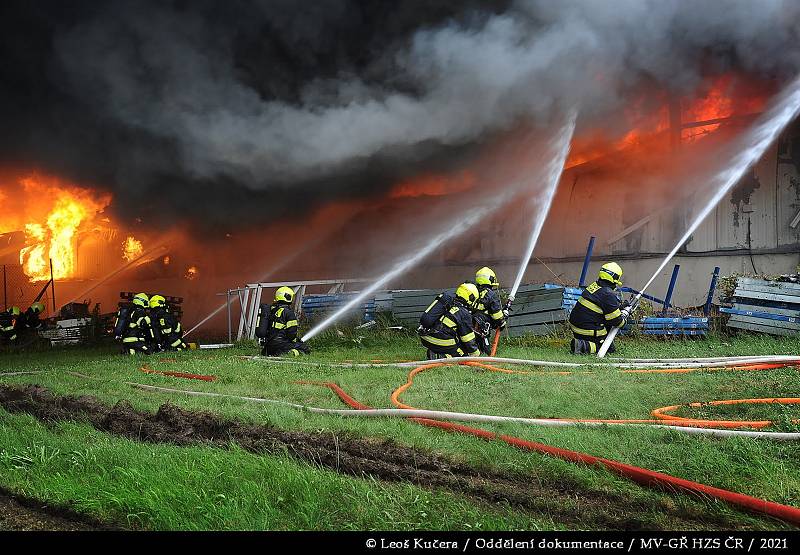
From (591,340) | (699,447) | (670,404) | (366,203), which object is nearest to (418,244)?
(366,203)

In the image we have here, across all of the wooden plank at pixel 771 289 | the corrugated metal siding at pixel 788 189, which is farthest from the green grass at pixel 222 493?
the corrugated metal siding at pixel 788 189

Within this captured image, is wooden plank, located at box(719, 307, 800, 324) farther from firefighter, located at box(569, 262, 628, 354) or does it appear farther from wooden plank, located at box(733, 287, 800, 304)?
firefighter, located at box(569, 262, 628, 354)

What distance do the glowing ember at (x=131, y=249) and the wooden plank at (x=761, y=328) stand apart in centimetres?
2061

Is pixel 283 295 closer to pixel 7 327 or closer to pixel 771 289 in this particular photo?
pixel 771 289

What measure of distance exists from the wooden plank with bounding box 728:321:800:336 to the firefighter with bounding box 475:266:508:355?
12.1 feet

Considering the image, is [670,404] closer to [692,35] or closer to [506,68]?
[506,68]

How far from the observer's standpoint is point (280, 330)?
10.6 meters

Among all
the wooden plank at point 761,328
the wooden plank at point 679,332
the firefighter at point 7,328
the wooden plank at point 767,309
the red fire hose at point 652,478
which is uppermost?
the wooden plank at point 767,309

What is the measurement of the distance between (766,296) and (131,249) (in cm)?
2187

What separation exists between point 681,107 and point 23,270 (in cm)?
2395

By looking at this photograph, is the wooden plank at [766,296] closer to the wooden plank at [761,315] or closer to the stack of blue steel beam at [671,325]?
the wooden plank at [761,315]

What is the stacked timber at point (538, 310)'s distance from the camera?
1101 centimetres

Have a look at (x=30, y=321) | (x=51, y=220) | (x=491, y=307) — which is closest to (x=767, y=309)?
(x=491, y=307)

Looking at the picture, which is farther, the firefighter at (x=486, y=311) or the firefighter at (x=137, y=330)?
the firefighter at (x=137, y=330)
